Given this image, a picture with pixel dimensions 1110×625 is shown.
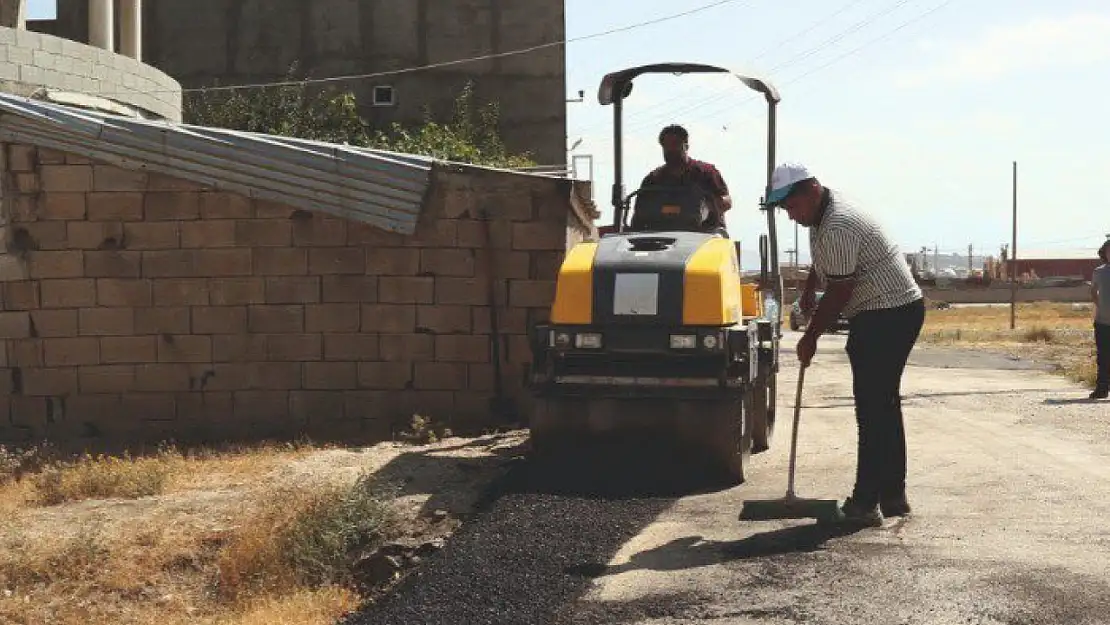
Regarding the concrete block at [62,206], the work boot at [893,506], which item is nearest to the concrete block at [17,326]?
the concrete block at [62,206]

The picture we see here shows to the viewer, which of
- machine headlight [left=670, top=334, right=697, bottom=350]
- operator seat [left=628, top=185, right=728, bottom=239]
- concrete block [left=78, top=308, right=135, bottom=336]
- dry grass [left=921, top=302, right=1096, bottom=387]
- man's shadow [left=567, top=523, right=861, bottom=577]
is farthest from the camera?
dry grass [left=921, top=302, right=1096, bottom=387]

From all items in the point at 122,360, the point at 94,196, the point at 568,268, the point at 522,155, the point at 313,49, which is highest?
the point at 313,49

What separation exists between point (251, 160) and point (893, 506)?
6.90m

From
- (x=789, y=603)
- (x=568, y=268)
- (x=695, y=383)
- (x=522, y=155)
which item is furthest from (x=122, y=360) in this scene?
(x=522, y=155)

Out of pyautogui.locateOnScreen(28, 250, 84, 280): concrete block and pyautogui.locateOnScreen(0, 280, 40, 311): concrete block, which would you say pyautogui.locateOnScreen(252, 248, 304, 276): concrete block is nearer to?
pyautogui.locateOnScreen(28, 250, 84, 280): concrete block

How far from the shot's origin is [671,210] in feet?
30.2

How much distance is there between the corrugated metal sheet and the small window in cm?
1712

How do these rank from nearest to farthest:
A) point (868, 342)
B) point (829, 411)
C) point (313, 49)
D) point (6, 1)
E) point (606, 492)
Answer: point (868, 342) → point (606, 492) → point (829, 411) → point (6, 1) → point (313, 49)

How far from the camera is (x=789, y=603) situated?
5.44 metres

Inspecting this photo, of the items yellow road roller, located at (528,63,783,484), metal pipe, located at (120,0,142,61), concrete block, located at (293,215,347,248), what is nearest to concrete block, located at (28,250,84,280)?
concrete block, located at (293,215,347,248)

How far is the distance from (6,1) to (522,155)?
1304cm

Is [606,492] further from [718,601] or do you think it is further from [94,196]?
[94,196]

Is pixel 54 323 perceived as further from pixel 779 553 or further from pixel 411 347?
pixel 779 553

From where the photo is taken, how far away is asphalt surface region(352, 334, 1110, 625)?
5.41 metres
